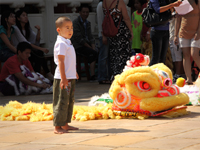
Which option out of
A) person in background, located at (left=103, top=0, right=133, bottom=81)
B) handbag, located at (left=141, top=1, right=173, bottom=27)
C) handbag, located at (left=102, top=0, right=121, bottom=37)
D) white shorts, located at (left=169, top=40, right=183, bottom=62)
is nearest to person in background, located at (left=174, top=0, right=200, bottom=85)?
handbag, located at (left=141, top=1, right=173, bottom=27)

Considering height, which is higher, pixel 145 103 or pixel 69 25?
pixel 69 25

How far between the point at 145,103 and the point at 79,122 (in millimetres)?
864

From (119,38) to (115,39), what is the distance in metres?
0.10

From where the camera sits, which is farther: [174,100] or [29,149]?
[174,100]

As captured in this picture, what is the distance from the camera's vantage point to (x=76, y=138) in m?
4.42

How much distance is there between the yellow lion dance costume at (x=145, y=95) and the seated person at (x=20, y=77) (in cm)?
344

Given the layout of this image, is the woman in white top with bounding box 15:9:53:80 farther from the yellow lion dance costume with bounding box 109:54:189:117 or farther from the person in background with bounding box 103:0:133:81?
the yellow lion dance costume with bounding box 109:54:189:117

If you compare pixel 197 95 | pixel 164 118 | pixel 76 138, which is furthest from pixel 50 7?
pixel 76 138

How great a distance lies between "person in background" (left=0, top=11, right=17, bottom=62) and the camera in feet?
31.1

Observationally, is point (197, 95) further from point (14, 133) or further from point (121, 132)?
point (14, 133)

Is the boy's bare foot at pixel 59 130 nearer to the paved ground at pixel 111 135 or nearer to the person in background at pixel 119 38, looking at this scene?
the paved ground at pixel 111 135

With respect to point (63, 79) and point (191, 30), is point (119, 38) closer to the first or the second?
point (191, 30)

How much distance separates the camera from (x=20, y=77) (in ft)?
28.5

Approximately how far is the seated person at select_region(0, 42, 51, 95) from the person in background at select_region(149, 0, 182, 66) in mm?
2384
